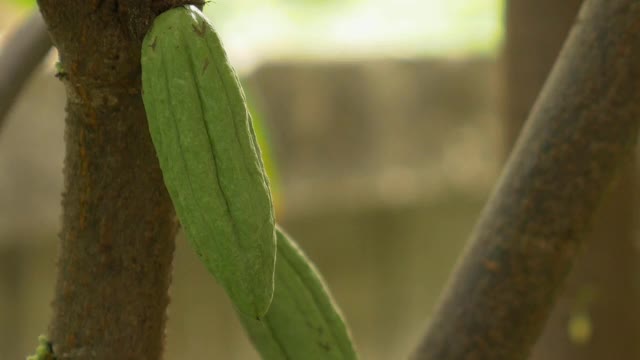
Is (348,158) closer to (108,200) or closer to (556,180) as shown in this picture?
(556,180)

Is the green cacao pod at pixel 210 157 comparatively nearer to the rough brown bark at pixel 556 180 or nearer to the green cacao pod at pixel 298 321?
the green cacao pod at pixel 298 321

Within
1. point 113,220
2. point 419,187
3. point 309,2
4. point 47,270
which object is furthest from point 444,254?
point 113,220

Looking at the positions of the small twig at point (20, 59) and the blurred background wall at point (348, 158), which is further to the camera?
the blurred background wall at point (348, 158)

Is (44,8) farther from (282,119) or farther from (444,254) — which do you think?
(444,254)

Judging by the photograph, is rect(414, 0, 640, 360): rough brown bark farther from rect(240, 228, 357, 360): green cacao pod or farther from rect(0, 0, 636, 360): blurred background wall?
rect(0, 0, 636, 360): blurred background wall

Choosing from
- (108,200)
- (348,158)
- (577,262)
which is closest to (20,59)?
(108,200)

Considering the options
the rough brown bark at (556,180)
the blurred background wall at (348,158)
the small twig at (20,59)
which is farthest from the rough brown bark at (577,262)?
the blurred background wall at (348,158)
